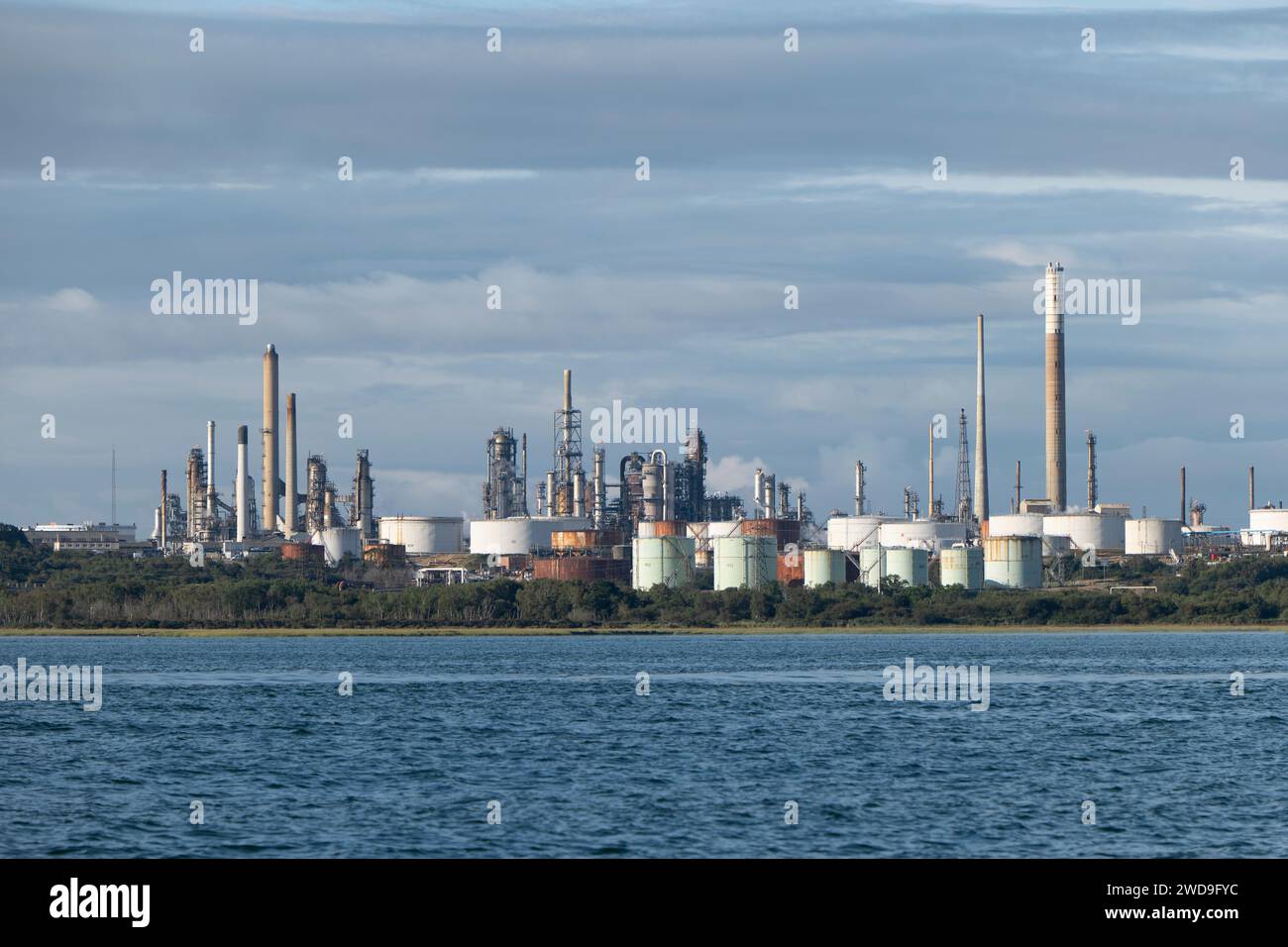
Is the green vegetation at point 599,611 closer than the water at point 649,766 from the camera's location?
No

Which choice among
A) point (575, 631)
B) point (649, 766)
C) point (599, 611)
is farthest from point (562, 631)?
point (649, 766)

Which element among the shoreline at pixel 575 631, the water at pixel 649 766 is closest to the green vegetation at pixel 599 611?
the shoreline at pixel 575 631

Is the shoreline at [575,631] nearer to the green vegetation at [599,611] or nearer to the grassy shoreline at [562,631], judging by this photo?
the grassy shoreline at [562,631]

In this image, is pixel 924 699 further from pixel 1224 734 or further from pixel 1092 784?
pixel 1092 784
